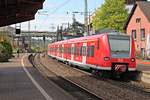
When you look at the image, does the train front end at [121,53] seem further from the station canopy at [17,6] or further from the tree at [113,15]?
the tree at [113,15]

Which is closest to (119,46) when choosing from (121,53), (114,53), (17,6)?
(121,53)

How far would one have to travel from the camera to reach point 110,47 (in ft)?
84.2

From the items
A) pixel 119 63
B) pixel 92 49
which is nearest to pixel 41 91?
pixel 119 63

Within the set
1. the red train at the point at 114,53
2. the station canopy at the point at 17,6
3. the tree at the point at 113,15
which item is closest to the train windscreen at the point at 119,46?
the red train at the point at 114,53

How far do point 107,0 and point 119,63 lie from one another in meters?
45.5

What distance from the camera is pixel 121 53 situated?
25.8 meters

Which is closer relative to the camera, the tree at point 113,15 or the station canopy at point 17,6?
the station canopy at point 17,6

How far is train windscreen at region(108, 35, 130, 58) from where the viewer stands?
84.2 ft

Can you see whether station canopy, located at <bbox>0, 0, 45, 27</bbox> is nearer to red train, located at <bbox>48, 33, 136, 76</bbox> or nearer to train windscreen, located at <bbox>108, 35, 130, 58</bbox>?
red train, located at <bbox>48, 33, 136, 76</bbox>

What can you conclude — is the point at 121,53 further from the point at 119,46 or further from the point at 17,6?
the point at 17,6

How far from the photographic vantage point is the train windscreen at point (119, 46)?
25.7m

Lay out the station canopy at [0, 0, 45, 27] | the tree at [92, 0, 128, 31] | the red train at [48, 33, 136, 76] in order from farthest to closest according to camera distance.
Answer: the tree at [92, 0, 128, 31] < the red train at [48, 33, 136, 76] < the station canopy at [0, 0, 45, 27]

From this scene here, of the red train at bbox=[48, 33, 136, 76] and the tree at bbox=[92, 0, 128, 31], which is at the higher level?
the tree at bbox=[92, 0, 128, 31]

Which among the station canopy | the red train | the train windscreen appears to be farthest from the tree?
the station canopy
